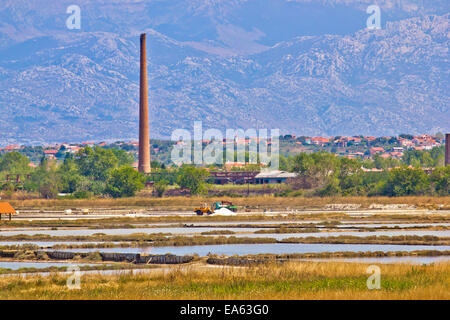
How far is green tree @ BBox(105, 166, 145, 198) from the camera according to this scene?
420 ft

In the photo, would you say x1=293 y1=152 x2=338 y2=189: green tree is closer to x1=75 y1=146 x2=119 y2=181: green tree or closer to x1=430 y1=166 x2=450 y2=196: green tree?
x1=430 y1=166 x2=450 y2=196: green tree

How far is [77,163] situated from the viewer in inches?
6565

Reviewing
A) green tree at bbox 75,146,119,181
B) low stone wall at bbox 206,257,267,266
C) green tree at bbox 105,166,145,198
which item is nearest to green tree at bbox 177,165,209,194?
green tree at bbox 105,166,145,198

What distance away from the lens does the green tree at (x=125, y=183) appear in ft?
420

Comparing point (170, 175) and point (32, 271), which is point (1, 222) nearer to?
point (32, 271)

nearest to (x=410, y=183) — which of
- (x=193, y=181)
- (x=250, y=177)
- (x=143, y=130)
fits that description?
(x=193, y=181)

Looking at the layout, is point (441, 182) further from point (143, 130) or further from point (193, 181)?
point (143, 130)

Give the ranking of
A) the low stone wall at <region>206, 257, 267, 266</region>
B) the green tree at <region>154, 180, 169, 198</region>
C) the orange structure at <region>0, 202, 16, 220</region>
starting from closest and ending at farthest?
the low stone wall at <region>206, 257, 267, 266</region> → the orange structure at <region>0, 202, 16, 220</region> → the green tree at <region>154, 180, 169, 198</region>

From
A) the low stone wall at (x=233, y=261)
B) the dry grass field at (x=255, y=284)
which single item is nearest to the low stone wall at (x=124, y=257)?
the low stone wall at (x=233, y=261)

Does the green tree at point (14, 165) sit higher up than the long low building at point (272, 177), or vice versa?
the green tree at point (14, 165)

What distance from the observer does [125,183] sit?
128250 mm

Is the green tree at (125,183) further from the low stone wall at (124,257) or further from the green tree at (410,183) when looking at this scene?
the low stone wall at (124,257)

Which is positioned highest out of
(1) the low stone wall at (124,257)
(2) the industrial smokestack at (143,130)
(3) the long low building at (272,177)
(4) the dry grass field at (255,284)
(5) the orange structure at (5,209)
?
(2) the industrial smokestack at (143,130)
